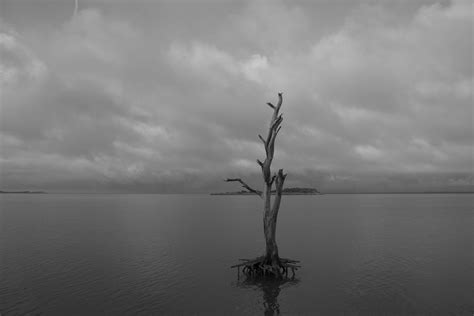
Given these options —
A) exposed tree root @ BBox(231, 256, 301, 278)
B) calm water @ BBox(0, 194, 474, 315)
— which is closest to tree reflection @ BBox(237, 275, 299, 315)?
calm water @ BBox(0, 194, 474, 315)

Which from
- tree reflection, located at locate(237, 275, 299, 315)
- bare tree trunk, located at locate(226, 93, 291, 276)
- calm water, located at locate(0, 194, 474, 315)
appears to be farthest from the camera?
bare tree trunk, located at locate(226, 93, 291, 276)

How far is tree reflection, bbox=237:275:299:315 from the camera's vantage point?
2116cm

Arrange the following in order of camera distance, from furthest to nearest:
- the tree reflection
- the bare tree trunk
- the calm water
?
the bare tree trunk
the calm water
the tree reflection

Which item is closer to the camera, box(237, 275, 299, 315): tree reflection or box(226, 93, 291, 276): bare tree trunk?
box(237, 275, 299, 315): tree reflection

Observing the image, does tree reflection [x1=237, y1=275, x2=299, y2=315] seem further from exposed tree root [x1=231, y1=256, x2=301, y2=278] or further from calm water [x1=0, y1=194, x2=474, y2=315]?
exposed tree root [x1=231, y1=256, x2=301, y2=278]

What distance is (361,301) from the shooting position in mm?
22141

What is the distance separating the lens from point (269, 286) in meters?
25.1

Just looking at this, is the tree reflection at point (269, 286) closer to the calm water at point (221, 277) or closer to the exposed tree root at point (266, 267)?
the calm water at point (221, 277)

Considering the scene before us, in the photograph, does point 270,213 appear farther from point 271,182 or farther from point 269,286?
point 269,286

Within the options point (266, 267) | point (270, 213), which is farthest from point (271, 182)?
point (266, 267)

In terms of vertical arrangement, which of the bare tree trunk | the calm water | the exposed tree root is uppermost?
the bare tree trunk

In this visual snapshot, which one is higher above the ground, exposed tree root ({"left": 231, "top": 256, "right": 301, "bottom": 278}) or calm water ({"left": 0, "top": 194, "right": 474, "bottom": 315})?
exposed tree root ({"left": 231, "top": 256, "right": 301, "bottom": 278})

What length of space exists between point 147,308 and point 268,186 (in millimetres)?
12931

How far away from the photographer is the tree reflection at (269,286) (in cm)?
2116
